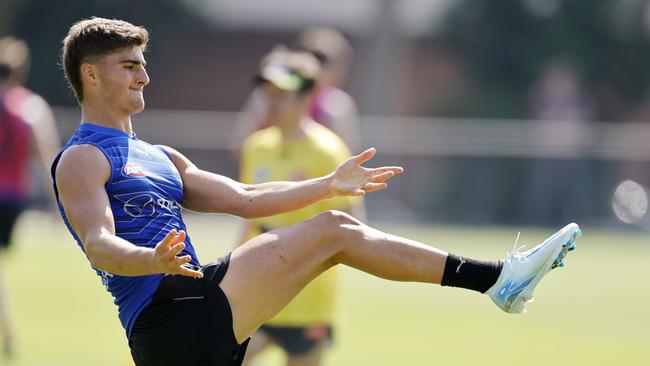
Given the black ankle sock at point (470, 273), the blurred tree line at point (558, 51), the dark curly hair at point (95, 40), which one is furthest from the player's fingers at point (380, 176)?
the blurred tree line at point (558, 51)

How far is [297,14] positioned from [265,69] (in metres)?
22.1

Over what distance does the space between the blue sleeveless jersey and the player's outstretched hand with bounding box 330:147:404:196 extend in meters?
0.73

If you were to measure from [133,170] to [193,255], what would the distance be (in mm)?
500

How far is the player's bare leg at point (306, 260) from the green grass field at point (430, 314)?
4490 millimetres

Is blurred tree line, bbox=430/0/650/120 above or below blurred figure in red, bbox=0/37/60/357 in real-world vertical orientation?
above

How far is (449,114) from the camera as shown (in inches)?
1065

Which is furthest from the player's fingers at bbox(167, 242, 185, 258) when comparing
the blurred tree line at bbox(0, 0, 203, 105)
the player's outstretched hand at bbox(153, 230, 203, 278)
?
the blurred tree line at bbox(0, 0, 203, 105)

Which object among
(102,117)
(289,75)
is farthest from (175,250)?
(289,75)

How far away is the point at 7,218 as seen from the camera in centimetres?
1149

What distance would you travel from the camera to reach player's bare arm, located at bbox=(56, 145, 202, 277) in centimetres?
494

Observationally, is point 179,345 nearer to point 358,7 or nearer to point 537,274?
point 537,274

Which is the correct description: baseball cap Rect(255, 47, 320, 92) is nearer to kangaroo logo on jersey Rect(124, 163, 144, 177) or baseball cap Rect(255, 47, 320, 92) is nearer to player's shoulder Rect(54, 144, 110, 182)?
kangaroo logo on jersey Rect(124, 163, 144, 177)

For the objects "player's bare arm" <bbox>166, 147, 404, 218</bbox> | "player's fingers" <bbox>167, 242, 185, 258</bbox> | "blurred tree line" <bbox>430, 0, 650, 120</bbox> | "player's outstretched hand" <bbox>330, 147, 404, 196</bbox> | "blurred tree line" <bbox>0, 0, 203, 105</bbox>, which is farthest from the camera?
"blurred tree line" <bbox>0, 0, 203, 105</bbox>

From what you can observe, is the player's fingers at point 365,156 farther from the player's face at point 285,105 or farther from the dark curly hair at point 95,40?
the player's face at point 285,105
